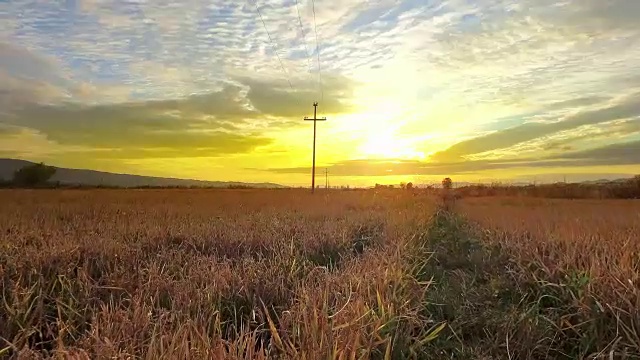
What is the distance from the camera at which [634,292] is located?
4152 mm

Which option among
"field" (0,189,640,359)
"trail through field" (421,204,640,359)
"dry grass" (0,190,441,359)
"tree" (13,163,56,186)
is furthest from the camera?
"tree" (13,163,56,186)

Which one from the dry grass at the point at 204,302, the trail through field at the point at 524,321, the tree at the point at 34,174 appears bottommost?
the trail through field at the point at 524,321

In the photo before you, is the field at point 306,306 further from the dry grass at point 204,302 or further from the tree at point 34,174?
the tree at point 34,174

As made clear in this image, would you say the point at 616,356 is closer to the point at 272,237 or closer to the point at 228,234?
the point at 272,237

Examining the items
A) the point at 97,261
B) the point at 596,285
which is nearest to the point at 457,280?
the point at 596,285

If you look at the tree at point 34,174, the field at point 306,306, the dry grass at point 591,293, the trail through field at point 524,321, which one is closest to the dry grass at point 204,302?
the field at point 306,306

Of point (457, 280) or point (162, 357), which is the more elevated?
point (162, 357)

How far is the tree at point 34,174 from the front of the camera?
77.0m

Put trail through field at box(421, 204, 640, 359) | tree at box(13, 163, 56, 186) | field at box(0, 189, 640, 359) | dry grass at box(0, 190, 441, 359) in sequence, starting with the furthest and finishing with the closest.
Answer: tree at box(13, 163, 56, 186)
trail through field at box(421, 204, 640, 359)
field at box(0, 189, 640, 359)
dry grass at box(0, 190, 441, 359)

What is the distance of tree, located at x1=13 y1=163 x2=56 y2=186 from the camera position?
7700 cm

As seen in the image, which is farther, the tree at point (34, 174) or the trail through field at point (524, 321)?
the tree at point (34, 174)

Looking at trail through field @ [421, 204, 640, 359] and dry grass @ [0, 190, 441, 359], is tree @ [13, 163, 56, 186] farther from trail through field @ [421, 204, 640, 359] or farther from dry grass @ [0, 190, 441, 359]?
trail through field @ [421, 204, 640, 359]

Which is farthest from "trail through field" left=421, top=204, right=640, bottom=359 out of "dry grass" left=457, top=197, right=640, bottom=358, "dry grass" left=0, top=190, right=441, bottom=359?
"dry grass" left=0, top=190, right=441, bottom=359

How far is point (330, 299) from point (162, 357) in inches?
72.2
